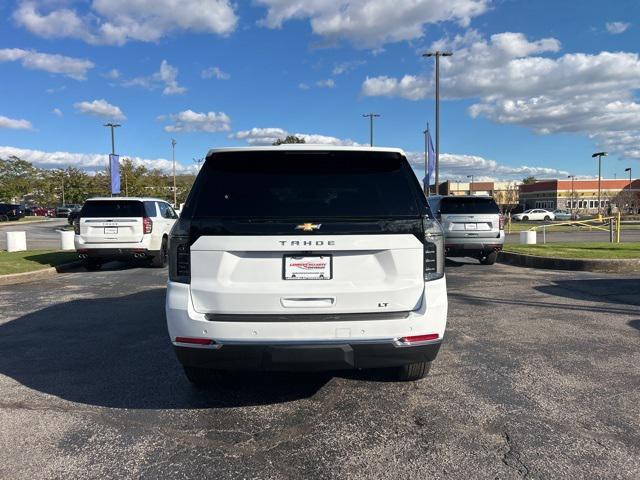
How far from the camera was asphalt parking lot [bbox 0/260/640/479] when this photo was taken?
311 cm

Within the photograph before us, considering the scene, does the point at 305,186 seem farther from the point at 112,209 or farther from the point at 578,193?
the point at 578,193

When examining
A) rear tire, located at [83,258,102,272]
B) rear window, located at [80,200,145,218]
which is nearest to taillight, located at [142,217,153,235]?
rear window, located at [80,200,145,218]

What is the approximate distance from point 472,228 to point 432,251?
9.02 meters

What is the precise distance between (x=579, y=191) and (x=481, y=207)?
84.1 m

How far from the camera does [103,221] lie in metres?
11.9

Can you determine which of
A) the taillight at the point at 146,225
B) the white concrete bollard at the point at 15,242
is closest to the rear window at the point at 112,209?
the taillight at the point at 146,225

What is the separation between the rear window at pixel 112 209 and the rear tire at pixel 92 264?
1166 mm

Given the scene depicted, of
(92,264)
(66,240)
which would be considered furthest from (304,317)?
(66,240)

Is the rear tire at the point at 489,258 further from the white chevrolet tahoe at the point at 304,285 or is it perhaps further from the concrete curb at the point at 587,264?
the white chevrolet tahoe at the point at 304,285

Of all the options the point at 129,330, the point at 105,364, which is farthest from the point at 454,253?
the point at 105,364

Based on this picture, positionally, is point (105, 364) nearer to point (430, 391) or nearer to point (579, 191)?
point (430, 391)

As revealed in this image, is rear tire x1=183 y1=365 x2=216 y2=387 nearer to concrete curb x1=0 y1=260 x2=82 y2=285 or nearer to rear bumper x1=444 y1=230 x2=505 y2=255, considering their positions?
concrete curb x1=0 y1=260 x2=82 y2=285

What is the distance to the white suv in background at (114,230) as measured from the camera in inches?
468

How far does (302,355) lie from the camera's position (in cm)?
347
